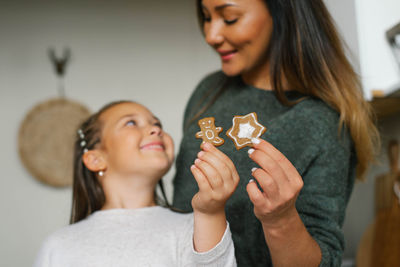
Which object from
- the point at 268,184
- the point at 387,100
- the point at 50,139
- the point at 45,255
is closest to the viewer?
the point at 268,184

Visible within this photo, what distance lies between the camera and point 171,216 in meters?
1.26

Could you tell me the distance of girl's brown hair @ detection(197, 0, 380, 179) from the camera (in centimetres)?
116

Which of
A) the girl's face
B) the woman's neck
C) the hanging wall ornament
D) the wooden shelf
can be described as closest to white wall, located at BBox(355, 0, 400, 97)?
the wooden shelf

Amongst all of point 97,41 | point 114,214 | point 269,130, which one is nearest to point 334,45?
point 269,130

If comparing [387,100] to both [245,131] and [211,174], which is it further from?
[211,174]

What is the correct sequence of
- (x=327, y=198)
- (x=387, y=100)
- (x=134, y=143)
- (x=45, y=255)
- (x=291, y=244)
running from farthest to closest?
(x=387, y=100), (x=134, y=143), (x=45, y=255), (x=327, y=198), (x=291, y=244)

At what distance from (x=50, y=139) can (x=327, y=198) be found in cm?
263

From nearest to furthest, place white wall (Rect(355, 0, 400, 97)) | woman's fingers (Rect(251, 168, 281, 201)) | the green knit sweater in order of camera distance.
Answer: woman's fingers (Rect(251, 168, 281, 201))
the green knit sweater
white wall (Rect(355, 0, 400, 97))

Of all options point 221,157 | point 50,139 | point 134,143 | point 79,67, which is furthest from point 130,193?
point 79,67

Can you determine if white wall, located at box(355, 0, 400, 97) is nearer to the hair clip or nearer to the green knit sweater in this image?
the green knit sweater

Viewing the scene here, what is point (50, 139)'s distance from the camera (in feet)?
10.4

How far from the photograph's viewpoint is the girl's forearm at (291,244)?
2.70 ft

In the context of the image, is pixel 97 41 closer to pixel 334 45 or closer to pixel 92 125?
pixel 92 125

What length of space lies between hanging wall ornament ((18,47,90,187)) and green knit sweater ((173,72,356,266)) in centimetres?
213
